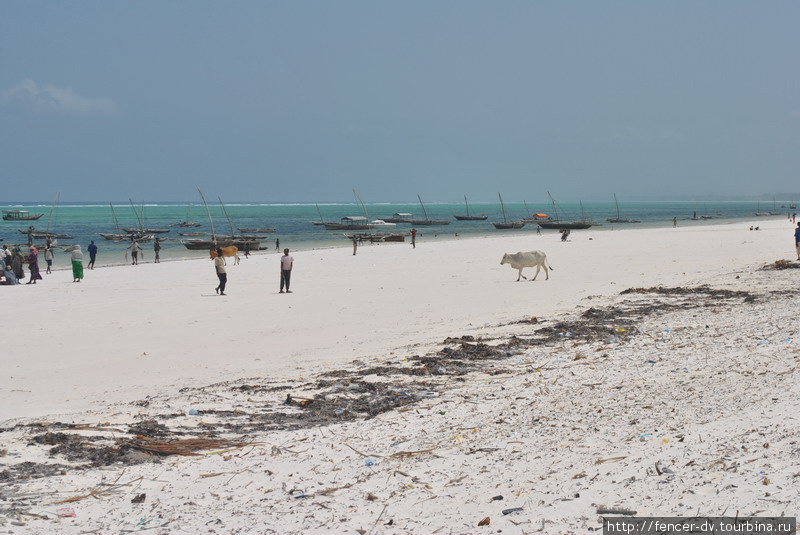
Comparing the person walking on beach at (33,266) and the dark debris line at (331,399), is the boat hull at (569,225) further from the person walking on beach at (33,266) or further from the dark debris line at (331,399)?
the dark debris line at (331,399)

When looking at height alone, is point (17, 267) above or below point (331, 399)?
above

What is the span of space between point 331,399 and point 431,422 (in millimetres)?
1553

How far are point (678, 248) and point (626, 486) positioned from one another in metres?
35.8

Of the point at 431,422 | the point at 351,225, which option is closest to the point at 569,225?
the point at 351,225

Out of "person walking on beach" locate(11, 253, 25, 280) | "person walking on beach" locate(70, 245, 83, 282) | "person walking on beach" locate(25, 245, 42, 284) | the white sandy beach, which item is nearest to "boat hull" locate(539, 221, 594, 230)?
"person walking on beach" locate(70, 245, 83, 282)

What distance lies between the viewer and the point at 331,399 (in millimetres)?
7957

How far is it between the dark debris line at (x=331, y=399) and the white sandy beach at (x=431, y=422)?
14 cm

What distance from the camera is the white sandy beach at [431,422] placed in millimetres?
4758

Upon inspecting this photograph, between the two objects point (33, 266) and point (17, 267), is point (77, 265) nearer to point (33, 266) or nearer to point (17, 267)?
point (33, 266)

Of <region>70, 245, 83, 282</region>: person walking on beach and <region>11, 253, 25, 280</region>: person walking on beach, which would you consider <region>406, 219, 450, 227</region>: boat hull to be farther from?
<region>11, 253, 25, 280</region>: person walking on beach

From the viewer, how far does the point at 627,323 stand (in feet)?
40.4

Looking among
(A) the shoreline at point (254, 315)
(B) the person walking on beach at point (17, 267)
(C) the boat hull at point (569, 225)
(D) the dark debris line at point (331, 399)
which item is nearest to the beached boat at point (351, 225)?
(C) the boat hull at point (569, 225)

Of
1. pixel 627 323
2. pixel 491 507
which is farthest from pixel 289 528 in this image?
pixel 627 323

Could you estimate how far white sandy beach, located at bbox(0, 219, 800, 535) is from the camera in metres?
4.76
